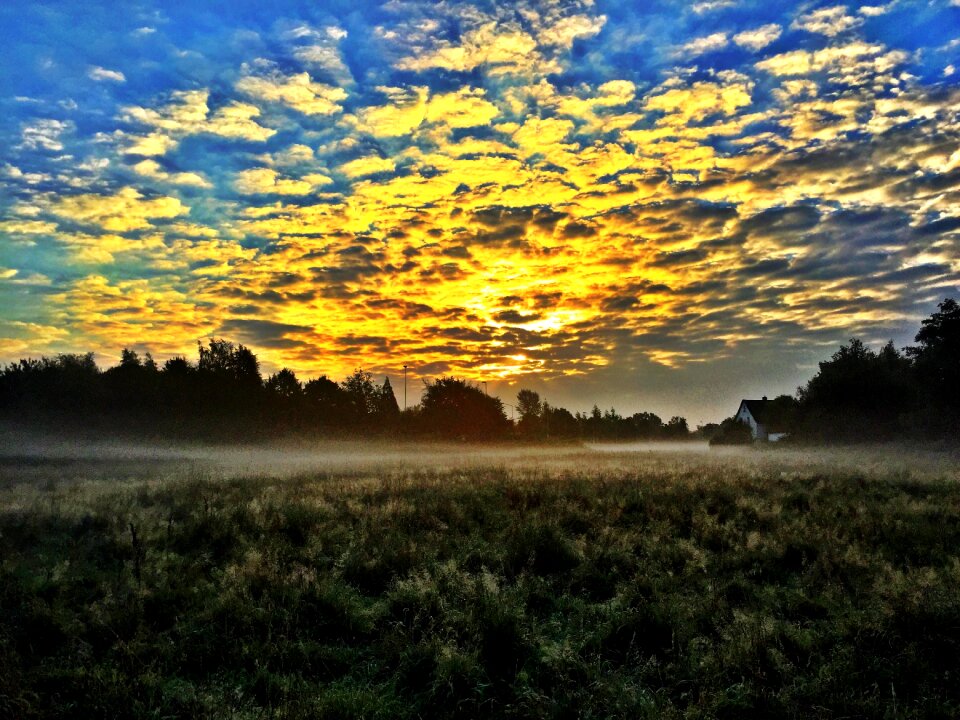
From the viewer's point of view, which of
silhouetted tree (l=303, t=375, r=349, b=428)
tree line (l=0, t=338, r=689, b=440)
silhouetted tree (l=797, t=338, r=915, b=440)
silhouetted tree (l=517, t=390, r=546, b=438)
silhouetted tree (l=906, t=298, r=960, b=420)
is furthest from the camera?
silhouetted tree (l=517, t=390, r=546, b=438)

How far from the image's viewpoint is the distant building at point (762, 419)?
3366 inches

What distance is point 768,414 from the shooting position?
94.7 meters

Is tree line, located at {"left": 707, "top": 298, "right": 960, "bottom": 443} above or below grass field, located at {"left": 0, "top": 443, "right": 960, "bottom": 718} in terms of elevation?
above

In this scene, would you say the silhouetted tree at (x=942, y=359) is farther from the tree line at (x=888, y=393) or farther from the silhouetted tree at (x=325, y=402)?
the silhouetted tree at (x=325, y=402)

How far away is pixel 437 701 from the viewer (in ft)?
21.2

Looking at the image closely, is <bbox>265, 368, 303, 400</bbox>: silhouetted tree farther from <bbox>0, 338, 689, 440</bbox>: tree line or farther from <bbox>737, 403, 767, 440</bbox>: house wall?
<bbox>737, 403, 767, 440</bbox>: house wall

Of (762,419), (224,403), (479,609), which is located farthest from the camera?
(762,419)

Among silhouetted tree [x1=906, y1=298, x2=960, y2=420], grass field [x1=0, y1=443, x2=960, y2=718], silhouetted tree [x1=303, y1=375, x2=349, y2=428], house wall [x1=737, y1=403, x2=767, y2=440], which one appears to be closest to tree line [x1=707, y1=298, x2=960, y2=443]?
silhouetted tree [x1=906, y1=298, x2=960, y2=420]

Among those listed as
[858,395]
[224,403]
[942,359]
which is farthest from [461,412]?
[942,359]

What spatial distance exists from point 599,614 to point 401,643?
289cm

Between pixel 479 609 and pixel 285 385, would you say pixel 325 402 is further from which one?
pixel 479 609

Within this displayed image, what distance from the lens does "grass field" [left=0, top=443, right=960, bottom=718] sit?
6.37 meters

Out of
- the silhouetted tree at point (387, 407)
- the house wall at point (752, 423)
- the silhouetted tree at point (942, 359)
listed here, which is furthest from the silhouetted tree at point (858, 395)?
the silhouetted tree at point (387, 407)

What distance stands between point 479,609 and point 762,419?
10365cm
